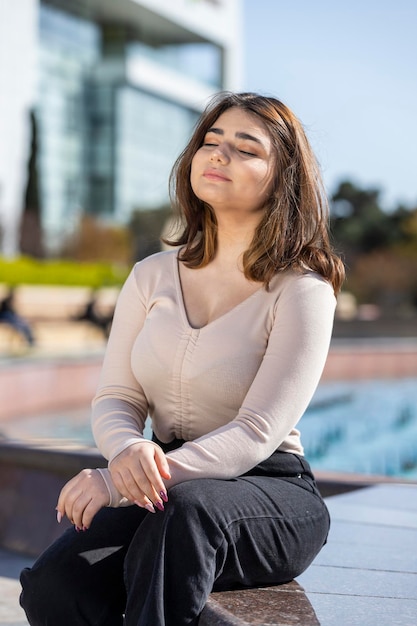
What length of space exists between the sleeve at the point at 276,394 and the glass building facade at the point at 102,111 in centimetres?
3774

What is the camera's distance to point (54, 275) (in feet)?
77.4

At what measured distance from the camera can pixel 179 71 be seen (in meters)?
46.3

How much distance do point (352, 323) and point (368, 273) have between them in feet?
24.7

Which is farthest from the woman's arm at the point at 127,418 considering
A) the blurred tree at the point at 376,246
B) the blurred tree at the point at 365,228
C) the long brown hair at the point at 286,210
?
the blurred tree at the point at 365,228

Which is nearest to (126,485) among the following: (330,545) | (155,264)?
(155,264)

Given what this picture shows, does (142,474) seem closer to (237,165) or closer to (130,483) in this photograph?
(130,483)

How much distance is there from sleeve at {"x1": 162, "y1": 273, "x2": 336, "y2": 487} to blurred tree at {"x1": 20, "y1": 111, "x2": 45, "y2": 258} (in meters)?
28.5

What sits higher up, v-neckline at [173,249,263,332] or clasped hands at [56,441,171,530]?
v-neckline at [173,249,263,332]

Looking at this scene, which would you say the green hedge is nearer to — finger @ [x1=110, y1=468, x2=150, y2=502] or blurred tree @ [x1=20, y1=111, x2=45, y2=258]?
blurred tree @ [x1=20, y1=111, x2=45, y2=258]

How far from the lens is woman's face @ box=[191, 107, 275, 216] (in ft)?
7.56

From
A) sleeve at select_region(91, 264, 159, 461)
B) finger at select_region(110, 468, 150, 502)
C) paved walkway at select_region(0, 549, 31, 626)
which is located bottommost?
paved walkway at select_region(0, 549, 31, 626)

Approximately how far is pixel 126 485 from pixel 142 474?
5cm

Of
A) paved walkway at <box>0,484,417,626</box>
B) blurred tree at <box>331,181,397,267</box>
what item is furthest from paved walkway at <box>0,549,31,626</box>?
blurred tree at <box>331,181,397,267</box>

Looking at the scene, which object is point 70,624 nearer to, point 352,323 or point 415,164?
point 352,323
